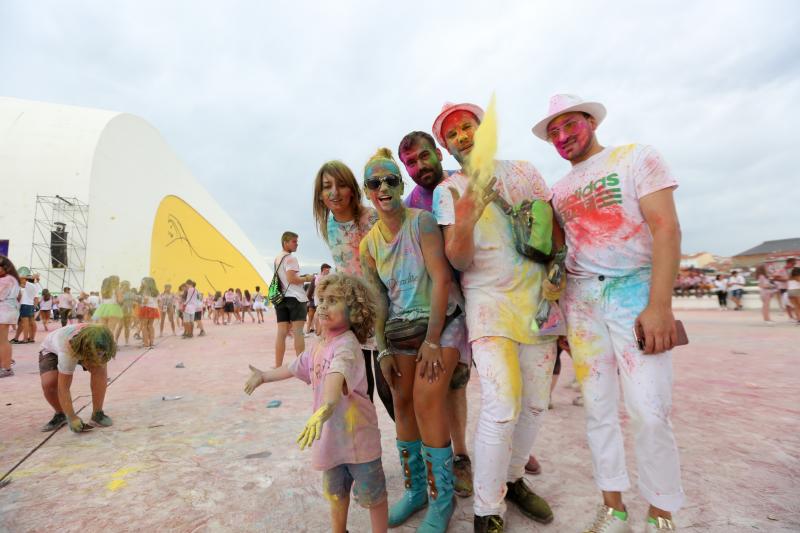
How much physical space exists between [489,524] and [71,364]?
3494mm

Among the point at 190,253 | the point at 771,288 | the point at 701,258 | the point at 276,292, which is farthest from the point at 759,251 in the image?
the point at 276,292

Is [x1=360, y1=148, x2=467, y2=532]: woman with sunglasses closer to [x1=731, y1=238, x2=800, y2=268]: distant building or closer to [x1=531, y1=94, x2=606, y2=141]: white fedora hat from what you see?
[x1=531, y1=94, x2=606, y2=141]: white fedora hat

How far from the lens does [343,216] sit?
250cm

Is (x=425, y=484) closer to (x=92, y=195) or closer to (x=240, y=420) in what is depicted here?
(x=240, y=420)

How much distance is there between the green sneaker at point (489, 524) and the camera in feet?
5.69

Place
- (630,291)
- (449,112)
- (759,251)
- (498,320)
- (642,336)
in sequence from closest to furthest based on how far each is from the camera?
(642,336)
(630,291)
(498,320)
(449,112)
(759,251)

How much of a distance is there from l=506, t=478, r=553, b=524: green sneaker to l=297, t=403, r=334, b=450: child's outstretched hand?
1165 millimetres

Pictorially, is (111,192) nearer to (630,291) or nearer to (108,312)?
(108,312)

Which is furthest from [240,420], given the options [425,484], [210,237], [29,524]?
[210,237]

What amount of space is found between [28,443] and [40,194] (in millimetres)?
29846

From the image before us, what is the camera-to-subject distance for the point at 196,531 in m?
1.88

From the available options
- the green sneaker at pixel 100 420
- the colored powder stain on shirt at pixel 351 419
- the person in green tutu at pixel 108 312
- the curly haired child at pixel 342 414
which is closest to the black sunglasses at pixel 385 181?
the curly haired child at pixel 342 414

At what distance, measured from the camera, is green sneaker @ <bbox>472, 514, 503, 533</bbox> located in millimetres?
1734

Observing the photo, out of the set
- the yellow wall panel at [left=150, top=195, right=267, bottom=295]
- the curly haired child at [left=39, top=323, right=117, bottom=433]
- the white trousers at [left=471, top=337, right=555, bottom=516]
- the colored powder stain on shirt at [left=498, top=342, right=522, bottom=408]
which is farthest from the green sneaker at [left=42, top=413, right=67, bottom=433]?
the yellow wall panel at [left=150, top=195, right=267, bottom=295]
